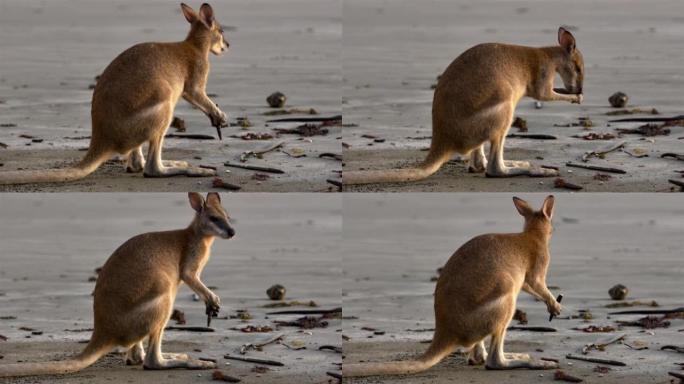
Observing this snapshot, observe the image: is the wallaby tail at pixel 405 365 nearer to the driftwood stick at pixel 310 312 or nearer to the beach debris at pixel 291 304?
the driftwood stick at pixel 310 312

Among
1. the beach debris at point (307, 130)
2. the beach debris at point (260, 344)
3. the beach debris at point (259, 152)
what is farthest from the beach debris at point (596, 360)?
the beach debris at point (307, 130)

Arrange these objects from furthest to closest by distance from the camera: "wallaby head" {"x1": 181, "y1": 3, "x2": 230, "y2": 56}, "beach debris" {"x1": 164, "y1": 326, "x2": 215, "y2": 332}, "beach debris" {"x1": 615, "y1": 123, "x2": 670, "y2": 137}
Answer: "beach debris" {"x1": 615, "y1": 123, "x2": 670, "y2": 137} < "wallaby head" {"x1": 181, "y1": 3, "x2": 230, "y2": 56} < "beach debris" {"x1": 164, "y1": 326, "x2": 215, "y2": 332}

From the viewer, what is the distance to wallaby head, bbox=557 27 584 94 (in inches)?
547

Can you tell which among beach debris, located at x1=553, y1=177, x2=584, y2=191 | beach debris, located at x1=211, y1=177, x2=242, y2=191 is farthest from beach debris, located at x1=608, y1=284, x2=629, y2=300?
beach debris, located at x1=211, y1=177, x2=242, y2=191

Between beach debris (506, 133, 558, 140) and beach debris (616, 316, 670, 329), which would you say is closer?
beach debris (616, 316, 670, 329)

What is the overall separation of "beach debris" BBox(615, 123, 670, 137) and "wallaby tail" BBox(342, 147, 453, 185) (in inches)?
103

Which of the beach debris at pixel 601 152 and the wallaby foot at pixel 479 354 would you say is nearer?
the wallaby foot at pixel 479 354

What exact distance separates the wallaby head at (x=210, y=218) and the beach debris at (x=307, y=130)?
2706 mm

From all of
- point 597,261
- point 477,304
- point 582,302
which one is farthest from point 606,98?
point 477,304

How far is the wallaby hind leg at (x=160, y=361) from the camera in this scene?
11930 millimetres

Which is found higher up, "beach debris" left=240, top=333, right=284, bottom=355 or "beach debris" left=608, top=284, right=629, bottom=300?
"beach debris" left=608, top=284, right=629, bottom=300

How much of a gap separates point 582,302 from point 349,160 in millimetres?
2364

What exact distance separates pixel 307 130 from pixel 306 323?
8.45ft

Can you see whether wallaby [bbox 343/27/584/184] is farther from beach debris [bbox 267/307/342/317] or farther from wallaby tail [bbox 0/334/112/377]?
wallaby tail [bbox 0/334/112/377]
